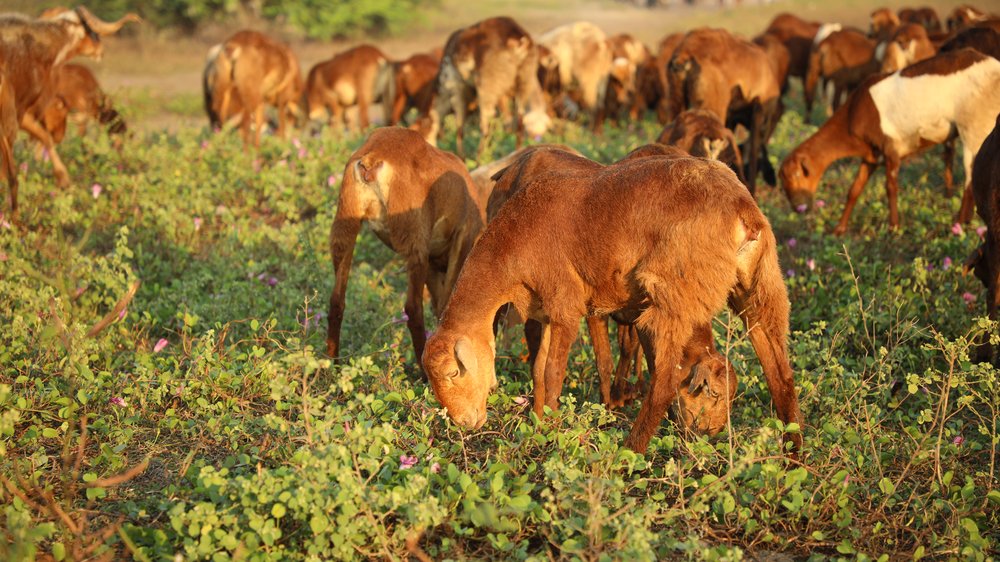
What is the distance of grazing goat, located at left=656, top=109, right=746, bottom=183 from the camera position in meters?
7.93

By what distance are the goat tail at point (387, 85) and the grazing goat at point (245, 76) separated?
1.89 metres

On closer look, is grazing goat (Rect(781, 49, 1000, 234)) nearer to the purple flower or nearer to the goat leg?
the goat leg

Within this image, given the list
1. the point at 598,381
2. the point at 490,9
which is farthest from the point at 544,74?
the point at 490,9

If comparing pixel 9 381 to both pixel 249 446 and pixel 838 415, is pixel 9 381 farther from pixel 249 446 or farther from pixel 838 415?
pixel 838 415

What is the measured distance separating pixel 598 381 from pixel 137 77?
22.0m

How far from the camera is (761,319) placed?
16.6 feet

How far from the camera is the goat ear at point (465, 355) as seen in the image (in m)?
5.01

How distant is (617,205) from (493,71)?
7791mm

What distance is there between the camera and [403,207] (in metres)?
6.30

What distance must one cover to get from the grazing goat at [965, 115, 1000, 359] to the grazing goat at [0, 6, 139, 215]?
8216 mm

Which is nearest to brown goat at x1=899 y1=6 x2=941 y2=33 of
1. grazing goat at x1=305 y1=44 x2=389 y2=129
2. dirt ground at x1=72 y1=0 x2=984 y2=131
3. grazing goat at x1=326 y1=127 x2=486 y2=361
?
grazing goat at x1=305 y1=44 x2=389 y2=129

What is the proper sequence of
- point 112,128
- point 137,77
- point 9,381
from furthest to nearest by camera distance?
point 137,77 → point 112,128 → point 9,381

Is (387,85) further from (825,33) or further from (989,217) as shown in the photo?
(989,217)

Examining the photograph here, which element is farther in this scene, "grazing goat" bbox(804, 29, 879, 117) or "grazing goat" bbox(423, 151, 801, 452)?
"grazing goat" bbox(804, 29, 879, 117)
